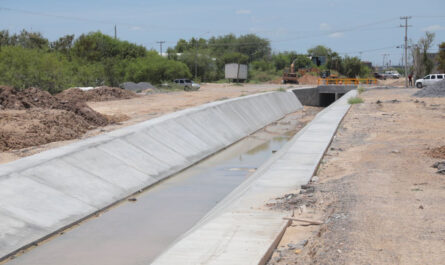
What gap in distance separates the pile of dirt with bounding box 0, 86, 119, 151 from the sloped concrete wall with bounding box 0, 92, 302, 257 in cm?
308

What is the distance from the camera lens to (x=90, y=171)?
54.9 ft

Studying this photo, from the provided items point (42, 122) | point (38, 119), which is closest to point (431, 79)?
point (38, 119)

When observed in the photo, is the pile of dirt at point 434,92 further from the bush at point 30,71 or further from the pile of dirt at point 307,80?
the pile of dirt at point 307,80

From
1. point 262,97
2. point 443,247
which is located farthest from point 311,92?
point 443,247

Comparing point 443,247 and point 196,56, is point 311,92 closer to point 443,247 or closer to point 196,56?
point 196,56

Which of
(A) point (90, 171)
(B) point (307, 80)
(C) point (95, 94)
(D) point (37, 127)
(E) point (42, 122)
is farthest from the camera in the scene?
(B) point (307, 80)

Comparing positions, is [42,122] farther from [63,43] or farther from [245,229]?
[63,43]

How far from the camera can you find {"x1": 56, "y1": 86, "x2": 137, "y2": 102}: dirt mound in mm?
43906

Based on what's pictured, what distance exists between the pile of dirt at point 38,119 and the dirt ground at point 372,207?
1082 cm

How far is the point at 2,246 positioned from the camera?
11.2 m

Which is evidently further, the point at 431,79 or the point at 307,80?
the point at 307,80

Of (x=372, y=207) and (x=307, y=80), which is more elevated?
(x=307, y=80)

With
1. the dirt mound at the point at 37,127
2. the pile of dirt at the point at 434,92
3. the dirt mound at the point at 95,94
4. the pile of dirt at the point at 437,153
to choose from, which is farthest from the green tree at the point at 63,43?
the pile of dirt at the point at 437,153

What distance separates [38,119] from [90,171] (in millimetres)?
8083
